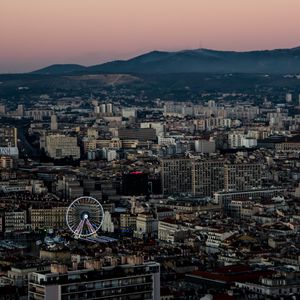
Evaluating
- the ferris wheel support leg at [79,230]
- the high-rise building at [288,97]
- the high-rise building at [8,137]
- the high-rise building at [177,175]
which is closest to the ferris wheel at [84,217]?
the ferris wheel support leg at [79,230]

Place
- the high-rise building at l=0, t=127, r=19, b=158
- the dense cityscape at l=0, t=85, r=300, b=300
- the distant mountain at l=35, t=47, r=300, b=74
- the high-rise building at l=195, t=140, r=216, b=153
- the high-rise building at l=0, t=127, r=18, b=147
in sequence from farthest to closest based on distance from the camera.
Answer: the distant mountain at l=35, t=47, r=300, b=74 → the high-rise building at l=0, t=127, r=18, b=147 → the high-rise building at l=0, t=127, r=19, b=158 → the high-rise building at l=195, t=140, r=216, b=153 → the dense cityscape at l=0, t=85, r=300, b=300

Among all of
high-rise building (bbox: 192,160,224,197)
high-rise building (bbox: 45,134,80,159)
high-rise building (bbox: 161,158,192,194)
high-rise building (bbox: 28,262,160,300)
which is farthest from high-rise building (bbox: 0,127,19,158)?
high-rise building (bbox: 28,262,160,300)

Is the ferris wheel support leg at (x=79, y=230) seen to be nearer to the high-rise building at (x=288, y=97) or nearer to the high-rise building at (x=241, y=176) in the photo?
the high-rise building at (x=241, y=176)

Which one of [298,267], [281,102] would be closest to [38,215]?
[298,267]

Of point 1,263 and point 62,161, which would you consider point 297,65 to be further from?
point 1,263

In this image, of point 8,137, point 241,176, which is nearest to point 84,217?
point 241,176

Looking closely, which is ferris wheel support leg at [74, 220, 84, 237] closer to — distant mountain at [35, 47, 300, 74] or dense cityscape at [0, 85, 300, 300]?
dense cityscape at [0, 85, 300, 300]
